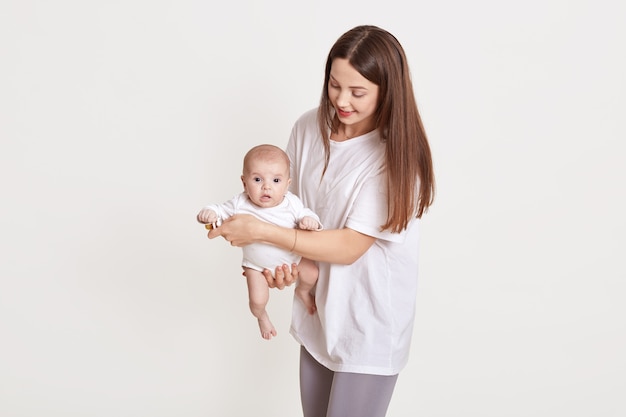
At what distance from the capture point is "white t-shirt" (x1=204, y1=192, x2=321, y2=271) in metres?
2.52

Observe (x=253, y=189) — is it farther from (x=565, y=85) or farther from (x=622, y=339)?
(x=622, y=339)

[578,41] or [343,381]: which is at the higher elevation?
[578,41]

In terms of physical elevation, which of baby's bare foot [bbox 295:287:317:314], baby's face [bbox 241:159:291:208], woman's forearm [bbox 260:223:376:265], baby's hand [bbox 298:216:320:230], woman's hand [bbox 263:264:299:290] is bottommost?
baby's bare foot [bbox 295:287:317:314]

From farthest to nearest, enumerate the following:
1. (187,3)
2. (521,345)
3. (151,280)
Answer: (521,345), (151,280), (187,3)

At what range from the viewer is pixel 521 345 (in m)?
4.19

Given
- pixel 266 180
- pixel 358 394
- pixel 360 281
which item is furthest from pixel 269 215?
pixel 358 394

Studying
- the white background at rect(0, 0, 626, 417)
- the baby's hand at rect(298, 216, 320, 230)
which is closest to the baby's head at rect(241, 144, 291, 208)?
the baby's hand at rect(298, 216, 320, 230)

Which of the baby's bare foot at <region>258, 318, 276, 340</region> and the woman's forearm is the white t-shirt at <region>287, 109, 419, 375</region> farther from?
the baby's bare foot at <region>258, 318, 276, 340</region>

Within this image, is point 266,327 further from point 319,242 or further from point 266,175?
point 266,175

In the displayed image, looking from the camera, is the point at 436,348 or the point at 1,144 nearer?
the point at 1,144

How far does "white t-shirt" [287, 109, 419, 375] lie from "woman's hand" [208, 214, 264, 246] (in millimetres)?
280

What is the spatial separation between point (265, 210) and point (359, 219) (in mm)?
295

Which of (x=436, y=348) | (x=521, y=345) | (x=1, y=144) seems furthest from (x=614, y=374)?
(x=1, y=144)

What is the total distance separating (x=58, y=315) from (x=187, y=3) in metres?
1.63
